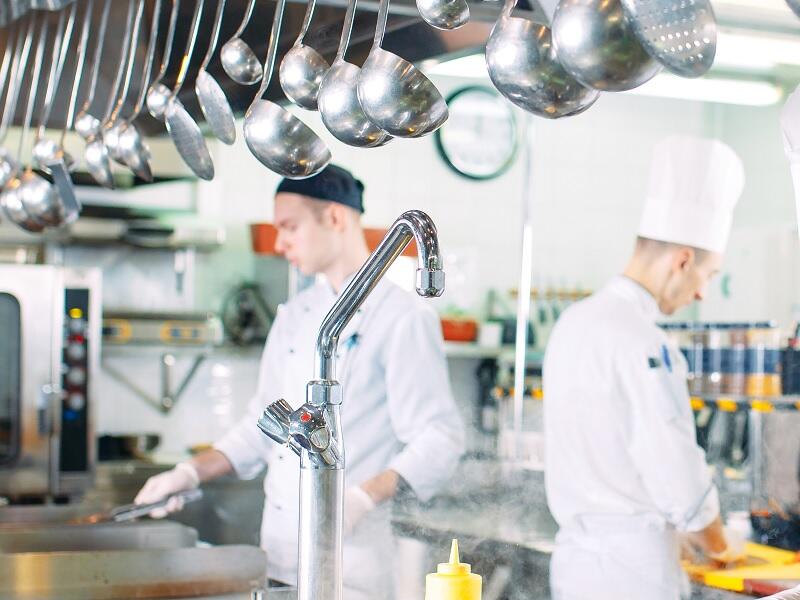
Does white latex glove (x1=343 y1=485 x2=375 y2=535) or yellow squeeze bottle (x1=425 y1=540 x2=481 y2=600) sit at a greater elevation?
yellow squeeze bottle (x1=425 y1=540 x2=481 y2=600)

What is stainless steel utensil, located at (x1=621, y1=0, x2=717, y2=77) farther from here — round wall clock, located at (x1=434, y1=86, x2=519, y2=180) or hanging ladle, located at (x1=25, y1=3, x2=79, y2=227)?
round wall clock, located at (x1=434, y1=86, x2=519, y2=180)

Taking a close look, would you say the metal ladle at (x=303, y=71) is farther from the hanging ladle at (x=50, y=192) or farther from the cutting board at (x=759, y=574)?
the cutting board at (x=759, y=574)

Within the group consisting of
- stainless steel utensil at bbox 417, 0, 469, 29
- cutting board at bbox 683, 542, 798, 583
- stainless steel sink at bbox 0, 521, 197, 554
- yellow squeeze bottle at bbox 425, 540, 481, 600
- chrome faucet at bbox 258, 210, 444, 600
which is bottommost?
cutting board at bbox 683, 542, 798, 583

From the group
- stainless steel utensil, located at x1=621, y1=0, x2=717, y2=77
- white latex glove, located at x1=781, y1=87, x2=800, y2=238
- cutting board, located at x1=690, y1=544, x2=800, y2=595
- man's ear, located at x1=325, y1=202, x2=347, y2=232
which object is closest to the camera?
stainless steel utensil, located at x1=621, y1=0, x2=717, y2=77

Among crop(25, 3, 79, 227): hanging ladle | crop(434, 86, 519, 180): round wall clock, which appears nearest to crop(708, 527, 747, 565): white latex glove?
crop(25, 3, 79, 227): hanging ladle

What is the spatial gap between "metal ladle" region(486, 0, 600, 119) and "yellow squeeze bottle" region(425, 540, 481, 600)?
1.59 ft

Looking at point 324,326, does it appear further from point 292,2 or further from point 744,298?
point 744,298

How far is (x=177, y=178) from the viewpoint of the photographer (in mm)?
3490

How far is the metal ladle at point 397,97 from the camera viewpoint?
133cm

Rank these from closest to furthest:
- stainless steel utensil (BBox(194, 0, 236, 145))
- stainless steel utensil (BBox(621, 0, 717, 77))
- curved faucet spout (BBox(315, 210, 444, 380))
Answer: stainless steel utensil (BBox(621, 0, 717, 77)) < curved faucet spout (BBox(315, 210, 444, 380)) < stainless steel utensil (BBox(194, 0, 236, 145))

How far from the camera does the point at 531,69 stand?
114cm

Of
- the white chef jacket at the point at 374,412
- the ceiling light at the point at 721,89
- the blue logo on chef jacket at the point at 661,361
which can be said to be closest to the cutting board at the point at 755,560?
the blue logo on chef jacket at the point at 661,361

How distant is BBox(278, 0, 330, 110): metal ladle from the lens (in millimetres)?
1667

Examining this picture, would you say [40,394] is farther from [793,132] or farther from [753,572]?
[793,132]
